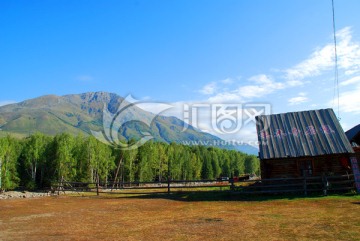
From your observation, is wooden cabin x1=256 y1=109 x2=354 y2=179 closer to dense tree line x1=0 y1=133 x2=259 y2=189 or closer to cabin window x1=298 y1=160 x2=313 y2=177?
cabin window x1=298 y1=160 x2=313 y2=177

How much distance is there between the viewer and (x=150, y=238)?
Result: 10.0 metres

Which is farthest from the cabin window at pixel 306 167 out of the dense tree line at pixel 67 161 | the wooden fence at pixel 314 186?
the dense tree line at pixel 67 161

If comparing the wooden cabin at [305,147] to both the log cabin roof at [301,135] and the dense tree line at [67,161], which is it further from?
the dense tree line at [67,161]

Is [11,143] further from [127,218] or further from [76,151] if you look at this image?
[127,218]

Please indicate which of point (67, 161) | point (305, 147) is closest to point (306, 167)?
point (305, 147)

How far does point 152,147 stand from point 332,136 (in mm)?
55554

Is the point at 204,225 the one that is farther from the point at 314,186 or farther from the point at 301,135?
the point at 301,135

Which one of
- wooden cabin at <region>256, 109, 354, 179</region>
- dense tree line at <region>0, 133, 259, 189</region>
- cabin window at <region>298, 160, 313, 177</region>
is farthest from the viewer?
dense tree line at <region>0, 133, 259, 189</region>

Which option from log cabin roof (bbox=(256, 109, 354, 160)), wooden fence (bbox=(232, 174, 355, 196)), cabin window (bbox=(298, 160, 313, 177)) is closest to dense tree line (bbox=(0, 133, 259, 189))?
log cabin roof (bbox=(256, 109, 354, 160))

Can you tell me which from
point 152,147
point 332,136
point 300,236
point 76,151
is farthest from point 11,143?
point 300,236

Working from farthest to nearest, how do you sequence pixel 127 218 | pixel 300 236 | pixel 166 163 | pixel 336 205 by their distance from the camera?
pixel 166 163 < pixel 336 205 < pixel 127 218 < pixel 300 236

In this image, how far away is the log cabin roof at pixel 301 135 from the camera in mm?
23391

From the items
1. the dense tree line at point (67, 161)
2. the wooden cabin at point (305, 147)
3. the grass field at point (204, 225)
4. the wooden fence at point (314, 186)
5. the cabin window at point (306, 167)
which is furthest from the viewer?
the dense tree line at point (67, 161)

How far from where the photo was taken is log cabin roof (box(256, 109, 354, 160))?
23391mm
